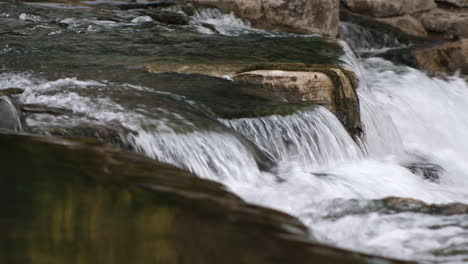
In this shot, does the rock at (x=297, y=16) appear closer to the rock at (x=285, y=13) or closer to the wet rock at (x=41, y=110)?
the rock at (x=285, y=13)

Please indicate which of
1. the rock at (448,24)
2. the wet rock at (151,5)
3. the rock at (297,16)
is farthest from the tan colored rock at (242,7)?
the rock at (448,24)

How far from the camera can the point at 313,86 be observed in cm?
560

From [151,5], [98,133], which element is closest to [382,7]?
[151,5]

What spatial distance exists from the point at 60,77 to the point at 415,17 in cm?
1214

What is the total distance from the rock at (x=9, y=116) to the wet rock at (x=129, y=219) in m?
0.54

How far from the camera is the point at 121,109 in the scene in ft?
14.2

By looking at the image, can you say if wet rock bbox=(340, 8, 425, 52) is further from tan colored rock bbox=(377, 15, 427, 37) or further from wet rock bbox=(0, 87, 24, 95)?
wet rock bbox=(0, 87, 24, 95)

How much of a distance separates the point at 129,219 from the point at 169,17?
7.58 m

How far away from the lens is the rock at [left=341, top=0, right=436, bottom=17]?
1413 cm

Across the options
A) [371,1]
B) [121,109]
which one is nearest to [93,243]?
[121,109]

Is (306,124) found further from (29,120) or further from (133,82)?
(29,120)

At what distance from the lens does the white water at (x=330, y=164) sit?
291 cm

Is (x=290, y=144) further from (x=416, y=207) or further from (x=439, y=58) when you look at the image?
(x=439, y=58)

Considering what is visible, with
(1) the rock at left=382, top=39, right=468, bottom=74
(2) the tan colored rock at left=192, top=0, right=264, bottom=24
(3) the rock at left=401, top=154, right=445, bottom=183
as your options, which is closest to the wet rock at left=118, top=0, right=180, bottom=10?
(2) the tan colored rock at left=192, top=0, right=264, bottom=24
